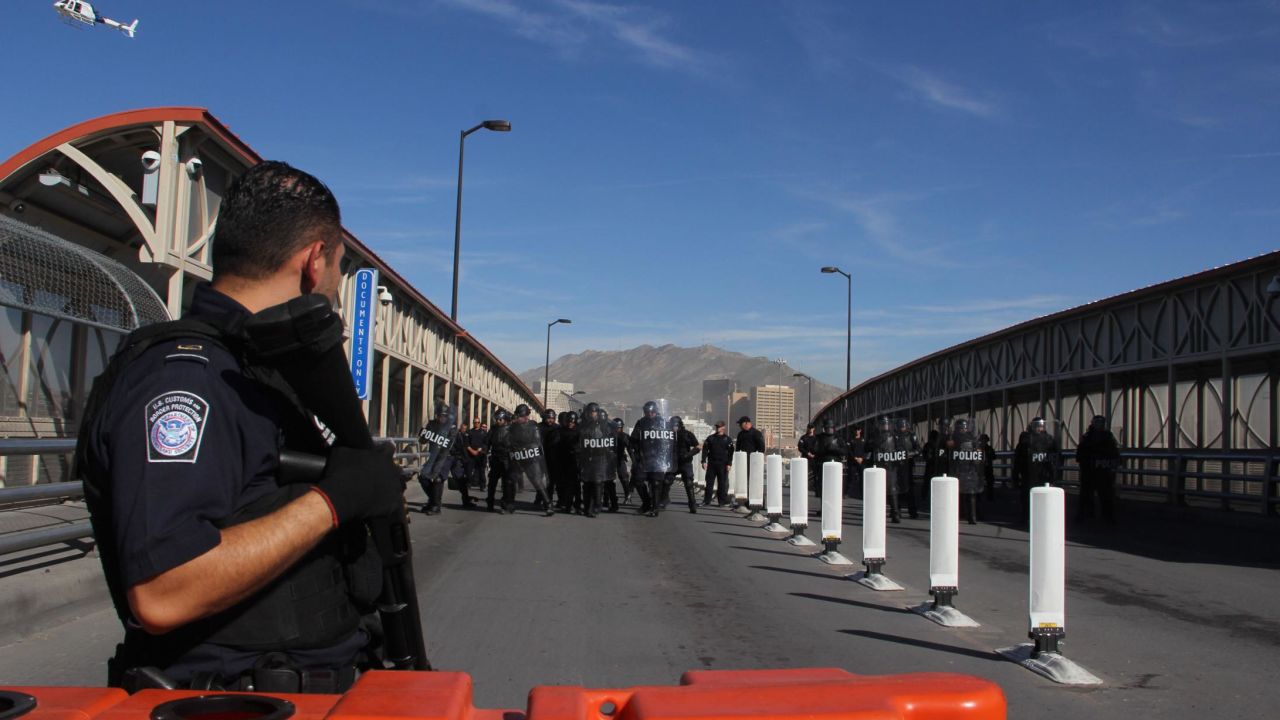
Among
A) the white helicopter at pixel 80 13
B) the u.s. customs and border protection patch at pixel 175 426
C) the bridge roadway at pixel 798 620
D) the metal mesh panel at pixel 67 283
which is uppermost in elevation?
the white helicopter at pixel 80 13

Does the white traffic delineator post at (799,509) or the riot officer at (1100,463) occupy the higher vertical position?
the riot officer at (1100,463)

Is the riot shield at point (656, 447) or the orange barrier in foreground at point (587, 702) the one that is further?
the riot shield at point (656, 447)

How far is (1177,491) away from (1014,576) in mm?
10283

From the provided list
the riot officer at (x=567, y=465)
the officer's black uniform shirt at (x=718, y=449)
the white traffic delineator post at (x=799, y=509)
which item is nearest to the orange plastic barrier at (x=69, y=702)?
the white traffic delineator post at (x=799, y=509)

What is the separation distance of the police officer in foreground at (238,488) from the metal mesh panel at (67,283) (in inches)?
336

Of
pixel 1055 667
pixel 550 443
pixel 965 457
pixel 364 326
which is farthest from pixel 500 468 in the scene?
pixel 1055 667

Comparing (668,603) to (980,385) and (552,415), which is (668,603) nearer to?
(552,415)

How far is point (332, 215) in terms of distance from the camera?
2432mm

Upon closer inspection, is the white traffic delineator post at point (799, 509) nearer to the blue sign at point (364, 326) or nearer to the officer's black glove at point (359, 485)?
the blue sign at point (364, 326)

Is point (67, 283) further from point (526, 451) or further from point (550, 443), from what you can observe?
point (550, 443)

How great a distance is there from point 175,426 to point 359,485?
1.19 feet

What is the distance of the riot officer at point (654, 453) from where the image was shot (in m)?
19.1

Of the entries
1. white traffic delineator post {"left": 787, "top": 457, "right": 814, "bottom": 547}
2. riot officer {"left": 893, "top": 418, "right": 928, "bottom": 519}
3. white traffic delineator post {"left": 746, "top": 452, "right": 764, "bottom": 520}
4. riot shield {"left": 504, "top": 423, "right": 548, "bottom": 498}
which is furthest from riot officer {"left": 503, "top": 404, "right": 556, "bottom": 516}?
riot officer {"left": 893, "top": 418, "right": 928, "bottom": 519}

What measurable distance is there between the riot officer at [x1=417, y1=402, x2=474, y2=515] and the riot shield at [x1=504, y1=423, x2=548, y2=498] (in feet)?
3.36
